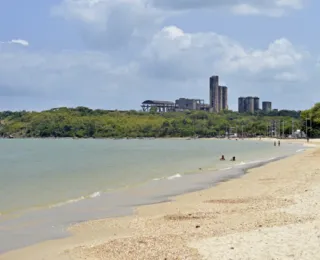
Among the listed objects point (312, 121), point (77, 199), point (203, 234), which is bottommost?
point (77, 199)

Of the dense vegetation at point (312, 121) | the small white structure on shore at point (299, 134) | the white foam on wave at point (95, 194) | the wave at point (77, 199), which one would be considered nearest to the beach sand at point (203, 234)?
the wave at point (77, 199)

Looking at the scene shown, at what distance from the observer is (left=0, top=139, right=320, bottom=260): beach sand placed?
34.5 ft

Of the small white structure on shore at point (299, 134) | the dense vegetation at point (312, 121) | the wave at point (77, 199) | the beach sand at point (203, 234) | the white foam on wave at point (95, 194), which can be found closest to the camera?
the beach sand at point (203, 234)

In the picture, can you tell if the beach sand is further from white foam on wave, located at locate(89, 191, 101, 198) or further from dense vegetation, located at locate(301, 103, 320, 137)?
dense vegetation, located at locate(301, 103, 320, 137)

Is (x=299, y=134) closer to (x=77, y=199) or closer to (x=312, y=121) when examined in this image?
(x=312, y=121)

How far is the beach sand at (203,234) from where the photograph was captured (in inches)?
414

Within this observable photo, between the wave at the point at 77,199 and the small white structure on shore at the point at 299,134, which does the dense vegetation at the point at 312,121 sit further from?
the wave at the point at 77,199

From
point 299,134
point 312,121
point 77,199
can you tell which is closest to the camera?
point 77,199

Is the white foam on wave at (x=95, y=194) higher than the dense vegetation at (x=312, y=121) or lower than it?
lower

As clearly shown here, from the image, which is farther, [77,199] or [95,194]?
[95,194]

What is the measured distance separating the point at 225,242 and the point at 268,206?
6229mm

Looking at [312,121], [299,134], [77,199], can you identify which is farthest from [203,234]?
[299,134]

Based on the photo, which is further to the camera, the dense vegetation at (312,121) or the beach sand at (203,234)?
the dense vegetation at (312,121)

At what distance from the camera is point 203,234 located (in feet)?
41.6
